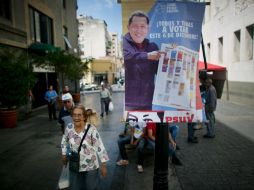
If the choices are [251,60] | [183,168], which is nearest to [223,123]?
[183,168]

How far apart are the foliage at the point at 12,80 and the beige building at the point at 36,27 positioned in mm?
1998

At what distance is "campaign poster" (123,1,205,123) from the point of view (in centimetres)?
264

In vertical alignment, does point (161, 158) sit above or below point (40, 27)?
below

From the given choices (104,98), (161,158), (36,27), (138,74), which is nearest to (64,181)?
(161,158)

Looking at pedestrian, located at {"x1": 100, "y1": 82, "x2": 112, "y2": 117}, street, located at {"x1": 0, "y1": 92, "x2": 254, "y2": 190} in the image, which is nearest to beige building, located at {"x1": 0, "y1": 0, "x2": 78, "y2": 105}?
pedestrian, located at {"x1": 100, "y1": 82, "x2": 112, "y2": 117}

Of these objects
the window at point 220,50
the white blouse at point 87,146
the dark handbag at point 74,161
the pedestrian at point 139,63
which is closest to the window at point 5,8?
the white blouse at point 87,146

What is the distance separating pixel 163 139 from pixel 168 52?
1.15 metres

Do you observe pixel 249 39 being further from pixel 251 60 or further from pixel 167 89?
pixel 167 89

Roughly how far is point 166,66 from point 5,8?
13.8 metres

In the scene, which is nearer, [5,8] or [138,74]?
[138,74]

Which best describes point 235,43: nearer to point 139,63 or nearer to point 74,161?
point 139,63

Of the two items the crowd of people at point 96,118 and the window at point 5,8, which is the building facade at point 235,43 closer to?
the crowd of people at point 96,118

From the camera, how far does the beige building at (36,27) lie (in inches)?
527

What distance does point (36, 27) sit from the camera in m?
17.7
